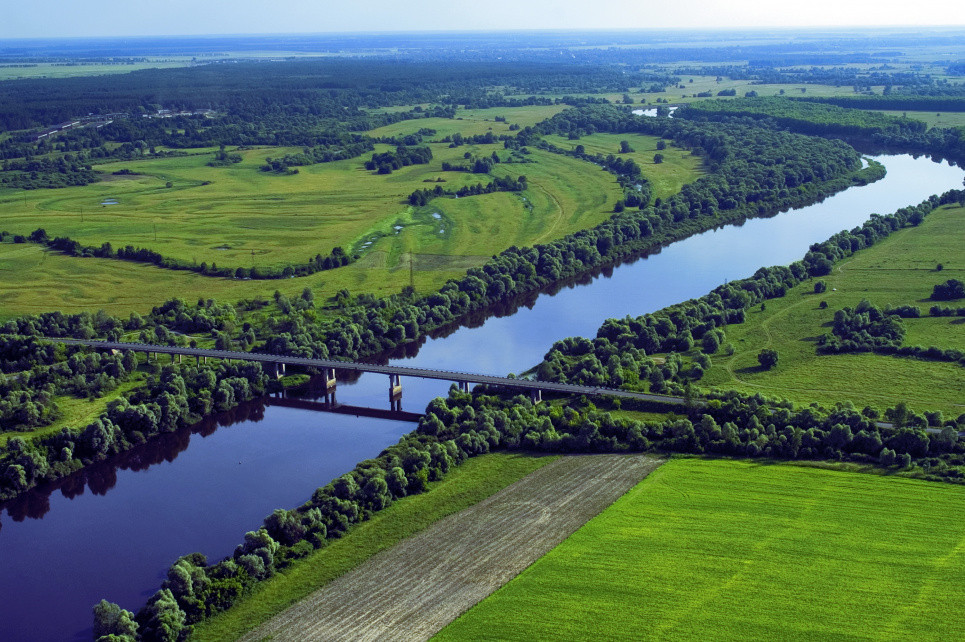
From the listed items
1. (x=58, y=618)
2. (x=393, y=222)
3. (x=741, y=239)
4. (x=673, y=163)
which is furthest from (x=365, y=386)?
(x=673, y=163)

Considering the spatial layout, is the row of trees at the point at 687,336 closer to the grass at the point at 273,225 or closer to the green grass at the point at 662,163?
the grass at the point at 273,225

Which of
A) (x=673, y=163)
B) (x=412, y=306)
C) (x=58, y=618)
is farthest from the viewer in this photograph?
(x=673, y=163)

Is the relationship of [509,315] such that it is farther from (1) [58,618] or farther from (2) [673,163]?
(2) [673,163]

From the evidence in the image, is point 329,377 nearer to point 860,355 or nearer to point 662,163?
point 860,355

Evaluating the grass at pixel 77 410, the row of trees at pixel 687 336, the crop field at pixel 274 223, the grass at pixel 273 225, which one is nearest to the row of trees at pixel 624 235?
the grass at pixel 273 225

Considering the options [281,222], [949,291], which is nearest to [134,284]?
→ [281,222]

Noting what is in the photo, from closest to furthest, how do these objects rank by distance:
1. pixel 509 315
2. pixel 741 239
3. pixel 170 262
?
pixel 509 315 < pixel 170 262 < pixel 741 239
